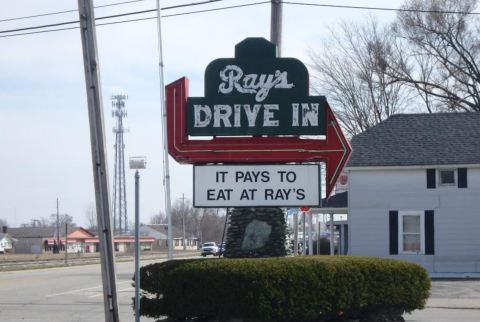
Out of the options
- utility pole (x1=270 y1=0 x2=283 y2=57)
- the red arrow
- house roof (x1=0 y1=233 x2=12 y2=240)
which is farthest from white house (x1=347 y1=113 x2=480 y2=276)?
house roof (x1=0 y1=233 x2=12 y2=240)

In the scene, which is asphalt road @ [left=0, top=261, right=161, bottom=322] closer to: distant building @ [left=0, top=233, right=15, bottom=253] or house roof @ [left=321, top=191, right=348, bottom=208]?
house roof @ [left=321, top=191, right=348, bottom=208]

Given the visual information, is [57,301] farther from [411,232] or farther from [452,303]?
[411,232]

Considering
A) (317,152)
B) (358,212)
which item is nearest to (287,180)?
(317,152)

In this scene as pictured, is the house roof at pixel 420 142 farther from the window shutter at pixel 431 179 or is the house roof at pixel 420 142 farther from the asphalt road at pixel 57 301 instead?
the asphalt road at pixel 57 301

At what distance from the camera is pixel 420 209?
101ft

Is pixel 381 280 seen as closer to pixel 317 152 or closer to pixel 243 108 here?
pixel 317 152

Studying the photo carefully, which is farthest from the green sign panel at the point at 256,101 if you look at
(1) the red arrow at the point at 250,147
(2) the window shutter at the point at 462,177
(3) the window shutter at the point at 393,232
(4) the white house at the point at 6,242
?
(4) the white house at the point at 6,242

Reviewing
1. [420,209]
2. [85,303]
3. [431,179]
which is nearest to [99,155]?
[85,303]

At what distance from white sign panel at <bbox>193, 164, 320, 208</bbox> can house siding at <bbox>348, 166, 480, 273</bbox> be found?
16.9m

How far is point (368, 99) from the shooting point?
45.9 metres

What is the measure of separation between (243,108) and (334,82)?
31.5 metres

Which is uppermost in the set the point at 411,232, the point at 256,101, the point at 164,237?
the point at 256,101

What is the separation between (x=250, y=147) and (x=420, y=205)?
17.5 metres

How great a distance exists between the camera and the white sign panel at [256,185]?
14.6 m
